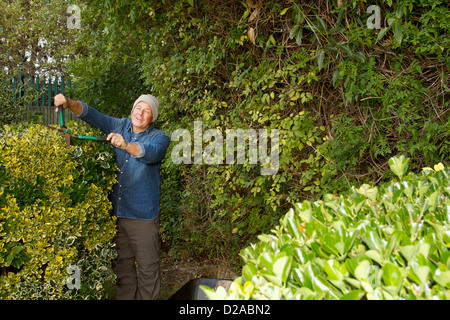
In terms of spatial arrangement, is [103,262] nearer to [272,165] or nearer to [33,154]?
[33,154]

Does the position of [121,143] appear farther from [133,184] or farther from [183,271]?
[183,271]

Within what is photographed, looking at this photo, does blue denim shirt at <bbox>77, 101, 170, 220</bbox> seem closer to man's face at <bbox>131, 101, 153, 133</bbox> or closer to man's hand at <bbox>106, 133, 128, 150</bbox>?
man's face at <bbox>131, 101, 153, 133</bbox>

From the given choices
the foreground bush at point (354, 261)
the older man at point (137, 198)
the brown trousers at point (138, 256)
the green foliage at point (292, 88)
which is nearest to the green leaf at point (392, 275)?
the foreground bush at point (354, 261)

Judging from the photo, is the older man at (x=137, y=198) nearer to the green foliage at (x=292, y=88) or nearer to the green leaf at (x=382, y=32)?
the green foliage at (x=292, y=88)

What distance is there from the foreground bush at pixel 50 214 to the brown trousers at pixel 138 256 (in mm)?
363

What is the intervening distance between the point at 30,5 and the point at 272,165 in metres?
12.9

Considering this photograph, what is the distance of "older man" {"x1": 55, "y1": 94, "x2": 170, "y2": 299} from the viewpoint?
10.5 ft

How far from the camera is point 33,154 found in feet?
7.97

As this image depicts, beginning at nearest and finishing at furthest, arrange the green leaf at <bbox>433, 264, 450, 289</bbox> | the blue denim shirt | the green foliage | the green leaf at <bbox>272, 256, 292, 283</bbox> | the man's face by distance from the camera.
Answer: the green leaf at <bbox>433, 264, 450, 289</bbox>, the green leaf at <bbox>272, 256, 292, 283</bbox>, the green foliage, the blue denim shirt, the man's face

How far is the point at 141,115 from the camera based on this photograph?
132 inches

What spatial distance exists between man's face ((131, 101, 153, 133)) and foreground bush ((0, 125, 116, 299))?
18.8 inches

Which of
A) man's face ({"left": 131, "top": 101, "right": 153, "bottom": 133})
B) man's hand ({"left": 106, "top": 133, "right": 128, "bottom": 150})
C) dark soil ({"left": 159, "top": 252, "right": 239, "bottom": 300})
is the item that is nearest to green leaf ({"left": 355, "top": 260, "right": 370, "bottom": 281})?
man's hand ({"left": 106, "top": 133, "right": 128, "bottom": 150})

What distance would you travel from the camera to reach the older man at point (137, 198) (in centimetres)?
321
